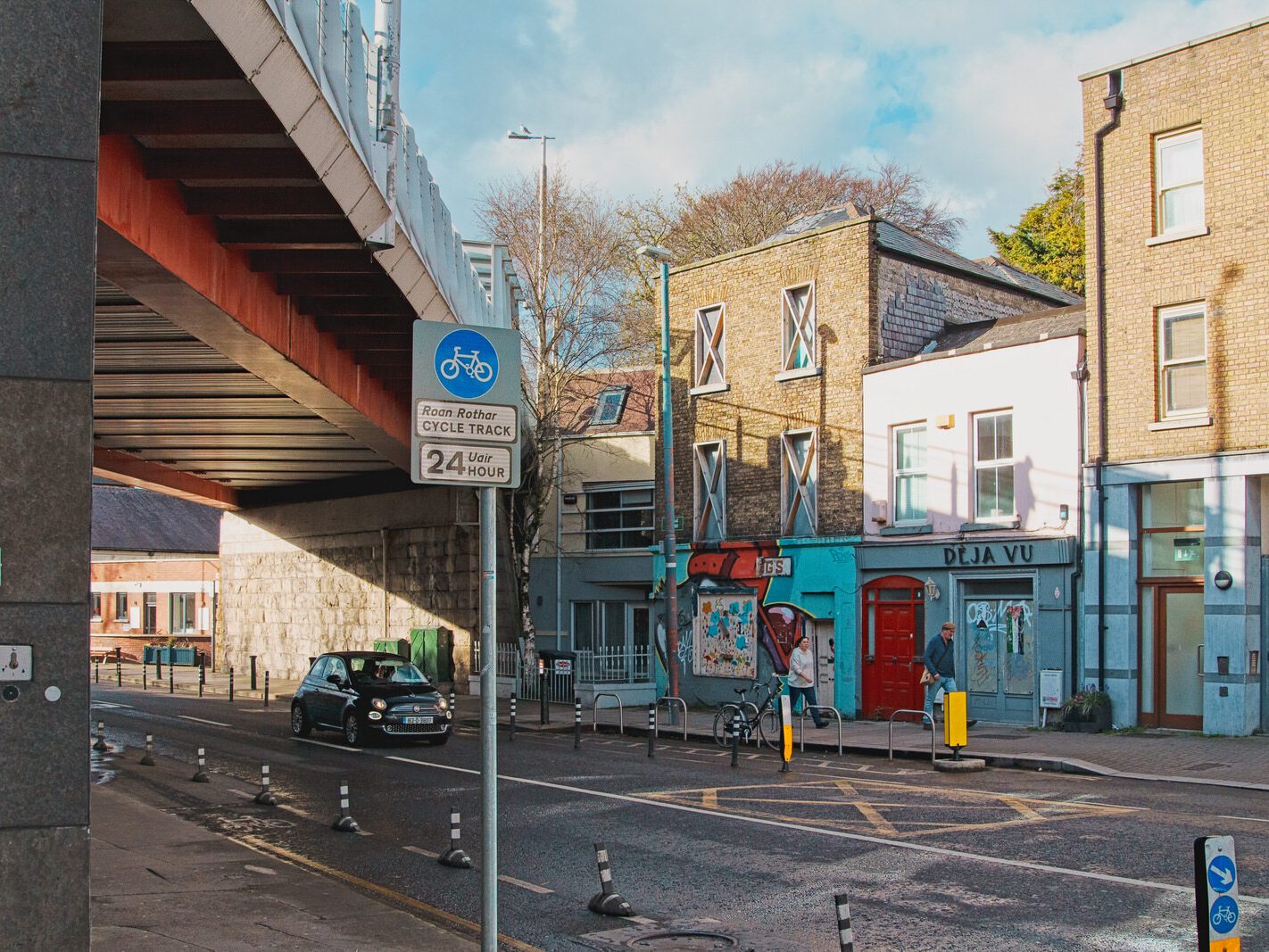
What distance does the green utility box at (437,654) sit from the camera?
1411 inches

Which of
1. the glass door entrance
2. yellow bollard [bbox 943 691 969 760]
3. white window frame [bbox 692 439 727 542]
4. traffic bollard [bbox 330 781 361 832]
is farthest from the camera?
white window frame [bbox 692 439 727 542]

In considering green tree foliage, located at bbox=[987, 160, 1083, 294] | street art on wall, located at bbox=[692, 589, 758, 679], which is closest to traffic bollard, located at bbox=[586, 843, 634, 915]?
street art on wall, located at bbox=[692, 589, 758, 679]

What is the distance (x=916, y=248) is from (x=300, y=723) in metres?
16.1

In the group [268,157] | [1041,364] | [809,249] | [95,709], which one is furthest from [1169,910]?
[95,709]

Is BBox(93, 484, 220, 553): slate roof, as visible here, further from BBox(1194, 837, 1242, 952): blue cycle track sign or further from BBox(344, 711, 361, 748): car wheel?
BBox(1194, 837, 1242, 952): blue cycle track sign

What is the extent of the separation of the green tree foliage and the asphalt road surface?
2780 centimetres

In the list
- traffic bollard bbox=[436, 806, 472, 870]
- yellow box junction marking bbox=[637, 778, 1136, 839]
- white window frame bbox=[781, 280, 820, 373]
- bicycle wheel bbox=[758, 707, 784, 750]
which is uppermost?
white window frame bbox=[781, 280, 820, 373]

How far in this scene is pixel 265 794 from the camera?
15562 mm

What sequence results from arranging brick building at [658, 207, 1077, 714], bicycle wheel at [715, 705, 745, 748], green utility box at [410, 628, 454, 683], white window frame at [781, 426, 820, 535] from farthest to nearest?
green utility box at [410, 628, 454, 683] < white window frame at [781, 426, 820, 535] < brick building at [658, 207, 1077, 714] < bicycle wheel at [715, 705, 745, 748]

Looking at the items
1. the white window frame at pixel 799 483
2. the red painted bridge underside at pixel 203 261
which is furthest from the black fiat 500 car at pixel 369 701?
the white window frame at pixel 799 483

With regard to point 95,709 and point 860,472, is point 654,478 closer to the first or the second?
point 860,472

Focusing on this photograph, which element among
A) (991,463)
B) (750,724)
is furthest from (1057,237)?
(750,724)

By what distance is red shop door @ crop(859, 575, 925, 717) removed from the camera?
25.6 m

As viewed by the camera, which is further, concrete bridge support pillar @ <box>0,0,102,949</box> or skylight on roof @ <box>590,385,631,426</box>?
skylight on roof @ <box>590,385,631,426</box>
